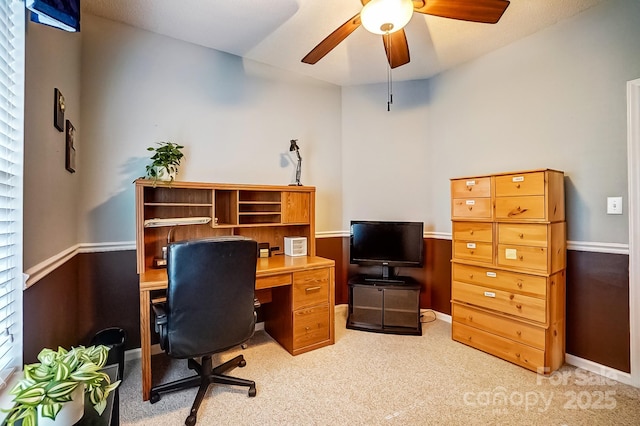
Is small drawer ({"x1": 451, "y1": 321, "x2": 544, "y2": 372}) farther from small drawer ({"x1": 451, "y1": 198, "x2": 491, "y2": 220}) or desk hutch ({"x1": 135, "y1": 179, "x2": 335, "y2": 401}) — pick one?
desk hutch ({"x1": 135, "y1": 179, "x2": 335, "y2": 401})

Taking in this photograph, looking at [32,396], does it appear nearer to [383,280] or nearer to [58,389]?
[58,389]

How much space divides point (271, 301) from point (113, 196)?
63.7 inches

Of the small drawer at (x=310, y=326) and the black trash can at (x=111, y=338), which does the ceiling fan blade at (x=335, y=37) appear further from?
the black trash can at (x=111, y=338)

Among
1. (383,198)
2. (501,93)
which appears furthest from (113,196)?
(501,93)

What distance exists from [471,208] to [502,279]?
0.63 m

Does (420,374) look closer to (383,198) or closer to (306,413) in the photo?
(306,413)

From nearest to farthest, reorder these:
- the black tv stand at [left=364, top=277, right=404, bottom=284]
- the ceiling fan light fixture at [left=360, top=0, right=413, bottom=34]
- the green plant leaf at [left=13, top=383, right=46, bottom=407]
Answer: the green plant leaf at [left=13, top=383, right=46, bottom=407] < the ceiling fan light fixture at [left=360, top=0, right=413, bottom=34] < the black tv stand at [left=364, top=277, right=404, bottom=284]

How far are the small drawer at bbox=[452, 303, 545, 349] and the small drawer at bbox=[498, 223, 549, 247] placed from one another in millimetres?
621

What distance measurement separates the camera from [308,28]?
2.45 m

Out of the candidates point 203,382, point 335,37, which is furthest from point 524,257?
point 203,382

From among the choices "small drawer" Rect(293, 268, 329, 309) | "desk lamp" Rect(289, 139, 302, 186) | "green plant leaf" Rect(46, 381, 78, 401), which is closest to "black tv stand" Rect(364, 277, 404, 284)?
"small drawer" Rect(293, 268, 329, 309)

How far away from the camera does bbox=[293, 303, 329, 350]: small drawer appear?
2486 mm

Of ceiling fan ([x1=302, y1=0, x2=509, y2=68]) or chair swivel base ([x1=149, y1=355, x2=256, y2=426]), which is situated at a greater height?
ceiling fan ([x1=302, y1=0, x2=509, y2=68])

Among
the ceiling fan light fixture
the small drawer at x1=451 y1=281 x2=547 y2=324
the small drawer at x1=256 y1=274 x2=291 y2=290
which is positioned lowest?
the small drawer at x1=451 y1=281 x2=547 y2=324
